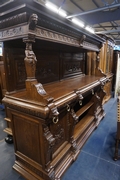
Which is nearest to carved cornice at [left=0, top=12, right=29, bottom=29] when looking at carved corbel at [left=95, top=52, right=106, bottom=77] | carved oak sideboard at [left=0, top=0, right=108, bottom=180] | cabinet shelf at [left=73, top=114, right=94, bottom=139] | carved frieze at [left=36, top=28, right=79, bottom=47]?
carved oak sideboard at [left=0, top=0, right=108, bottom=180]

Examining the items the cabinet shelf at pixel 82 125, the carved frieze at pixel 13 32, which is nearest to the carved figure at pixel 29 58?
the carved frieze at pixel 13 32

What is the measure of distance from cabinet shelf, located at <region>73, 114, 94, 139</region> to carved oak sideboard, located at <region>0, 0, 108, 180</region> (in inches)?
0.7

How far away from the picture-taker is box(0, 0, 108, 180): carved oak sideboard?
968 mm

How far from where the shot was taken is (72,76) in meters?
2.38

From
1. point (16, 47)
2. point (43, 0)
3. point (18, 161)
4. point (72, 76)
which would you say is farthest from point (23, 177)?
point (43, 0)

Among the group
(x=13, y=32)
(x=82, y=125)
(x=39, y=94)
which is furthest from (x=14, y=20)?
(x=82, y=125)

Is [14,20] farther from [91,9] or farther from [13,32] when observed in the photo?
[91,9]

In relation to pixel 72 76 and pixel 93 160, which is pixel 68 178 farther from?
pixel 72 76

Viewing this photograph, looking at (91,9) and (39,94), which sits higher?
(91,9)

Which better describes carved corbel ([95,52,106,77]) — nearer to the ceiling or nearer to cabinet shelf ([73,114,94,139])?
cabinet shelf ([73,114,94,139])

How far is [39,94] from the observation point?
999 mm

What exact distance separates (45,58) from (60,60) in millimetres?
362

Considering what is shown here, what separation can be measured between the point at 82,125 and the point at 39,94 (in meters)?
1.39

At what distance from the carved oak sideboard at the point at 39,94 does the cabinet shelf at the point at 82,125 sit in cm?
2
